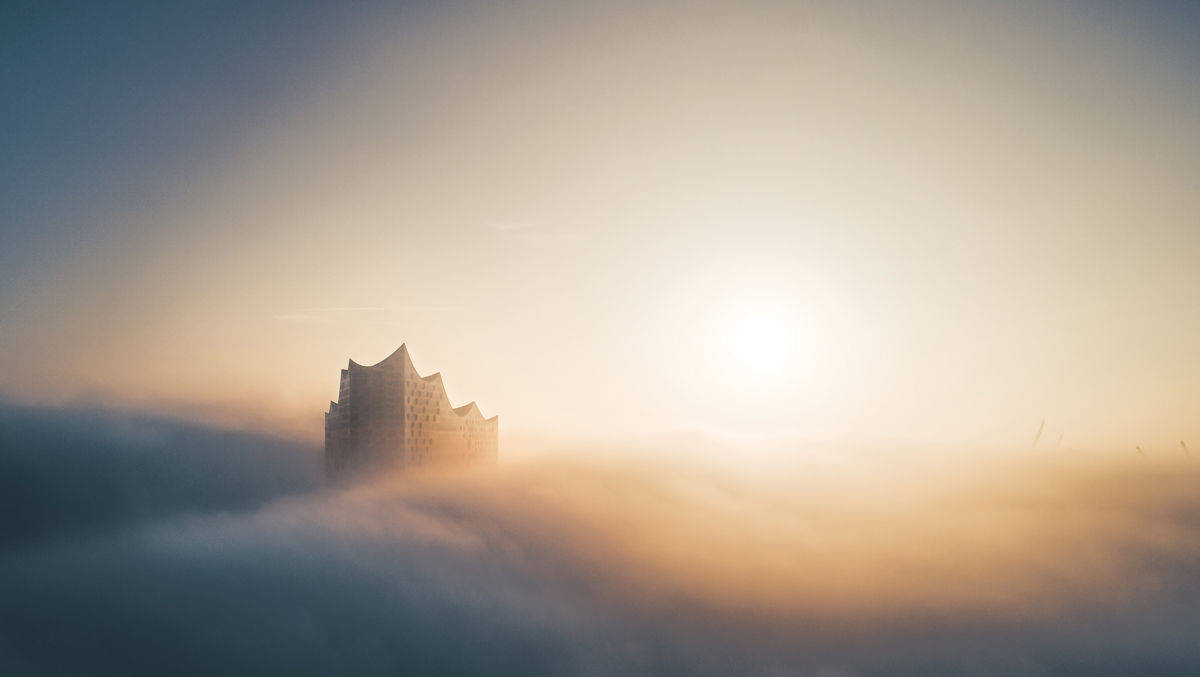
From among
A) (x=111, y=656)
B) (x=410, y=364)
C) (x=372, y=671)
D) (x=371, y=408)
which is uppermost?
(x=410, y=364)

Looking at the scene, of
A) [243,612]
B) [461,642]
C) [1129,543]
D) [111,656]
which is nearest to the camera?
[111,656]

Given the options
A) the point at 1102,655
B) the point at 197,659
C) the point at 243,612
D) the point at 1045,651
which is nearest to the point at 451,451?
the point at 243,612

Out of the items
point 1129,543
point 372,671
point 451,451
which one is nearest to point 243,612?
point 372,671

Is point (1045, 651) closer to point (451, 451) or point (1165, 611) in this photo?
point (1165, 611)

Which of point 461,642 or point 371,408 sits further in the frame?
point 461,642

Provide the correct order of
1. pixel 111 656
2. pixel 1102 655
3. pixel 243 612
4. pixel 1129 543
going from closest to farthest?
pixel 111 656, pixel 243 612, pixel 1102 655, pixel 1129 543

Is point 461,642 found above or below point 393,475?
below

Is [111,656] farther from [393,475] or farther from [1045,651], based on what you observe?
[1045,651]
